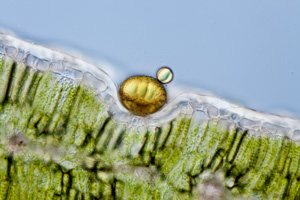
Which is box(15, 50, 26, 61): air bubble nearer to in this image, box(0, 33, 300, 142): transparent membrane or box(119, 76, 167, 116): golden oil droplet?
box(0, 33, 300, 142): transparent membrane

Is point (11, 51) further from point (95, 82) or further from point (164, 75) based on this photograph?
point (164, 75)

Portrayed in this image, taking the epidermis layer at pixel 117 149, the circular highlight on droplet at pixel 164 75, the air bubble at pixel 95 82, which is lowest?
the epidermis layer at pixel 117 149

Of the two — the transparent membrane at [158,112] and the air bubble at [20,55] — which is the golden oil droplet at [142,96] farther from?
the air bubble at [20,55]

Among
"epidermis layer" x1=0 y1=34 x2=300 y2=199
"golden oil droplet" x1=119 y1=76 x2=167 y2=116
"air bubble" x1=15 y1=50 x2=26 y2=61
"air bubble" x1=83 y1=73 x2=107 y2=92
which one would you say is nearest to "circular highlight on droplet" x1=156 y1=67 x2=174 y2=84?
"golden oil droplet" x1=119 y1=76 x2=167 y2=116

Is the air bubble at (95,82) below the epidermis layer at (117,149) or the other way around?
the other way around

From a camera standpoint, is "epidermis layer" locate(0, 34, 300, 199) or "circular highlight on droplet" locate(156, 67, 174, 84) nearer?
"epidermis layer" locate(0, 34, 300, 199)

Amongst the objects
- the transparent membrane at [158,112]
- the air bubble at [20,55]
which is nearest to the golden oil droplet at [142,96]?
the transparent membrane at [158,112]
